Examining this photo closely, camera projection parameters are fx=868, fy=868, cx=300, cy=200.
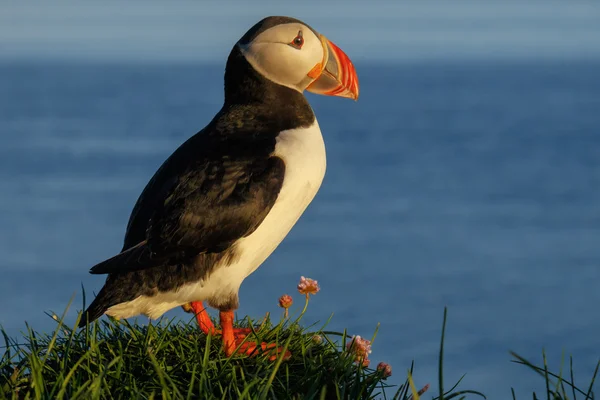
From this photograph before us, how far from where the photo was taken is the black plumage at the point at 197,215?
470 cm

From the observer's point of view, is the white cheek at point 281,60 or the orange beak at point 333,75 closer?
the white cheek at point 281,60

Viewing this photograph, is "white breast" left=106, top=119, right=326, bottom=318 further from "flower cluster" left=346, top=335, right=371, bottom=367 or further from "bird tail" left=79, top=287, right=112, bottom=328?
"flower cluster" left=346, top=335, right=371, bottom=367

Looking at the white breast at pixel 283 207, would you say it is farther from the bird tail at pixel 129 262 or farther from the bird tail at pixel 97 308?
the bird tail at pixel 97 308

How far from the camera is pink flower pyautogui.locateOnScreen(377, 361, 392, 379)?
4.65 metres

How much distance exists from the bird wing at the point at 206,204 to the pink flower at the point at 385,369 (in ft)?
3.33

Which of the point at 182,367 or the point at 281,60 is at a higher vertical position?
the point at 281,60

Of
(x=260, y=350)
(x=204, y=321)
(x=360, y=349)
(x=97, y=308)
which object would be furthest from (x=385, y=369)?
(x=97, y=308)

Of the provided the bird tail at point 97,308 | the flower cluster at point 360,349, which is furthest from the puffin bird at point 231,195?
the flower cluster at point 360,349

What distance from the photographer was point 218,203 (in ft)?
15.6

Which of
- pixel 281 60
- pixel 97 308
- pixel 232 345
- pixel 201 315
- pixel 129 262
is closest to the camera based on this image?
pixel 129 262

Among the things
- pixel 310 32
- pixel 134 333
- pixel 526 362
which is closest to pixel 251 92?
pixel 310 32

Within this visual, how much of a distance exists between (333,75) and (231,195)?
109cm

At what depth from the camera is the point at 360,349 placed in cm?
480

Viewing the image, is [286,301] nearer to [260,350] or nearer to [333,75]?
[260,350]
